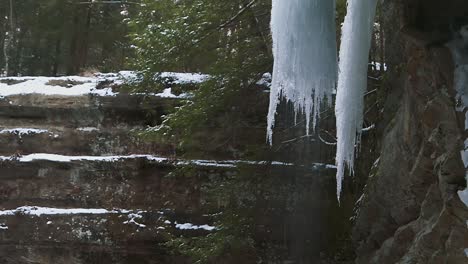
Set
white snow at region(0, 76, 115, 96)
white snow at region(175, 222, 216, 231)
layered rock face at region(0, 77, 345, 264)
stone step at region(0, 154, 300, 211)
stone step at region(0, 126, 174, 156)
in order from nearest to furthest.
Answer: layered rock face at region(0, 77, 345, 264) → white snow at region(175, 222, 216, 231) → stone step at region(0, 154, 300, 211) → stone step at region(0, 126, 174, 156) → white snow at region(0, 76, 115, 96)

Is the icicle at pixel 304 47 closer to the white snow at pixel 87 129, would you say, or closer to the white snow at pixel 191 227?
the white snow at pixel 191 227

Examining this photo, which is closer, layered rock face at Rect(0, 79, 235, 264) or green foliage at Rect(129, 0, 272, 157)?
green foliage at Rect(129, 0, 272, 157)

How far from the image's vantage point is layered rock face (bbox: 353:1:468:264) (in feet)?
12.6

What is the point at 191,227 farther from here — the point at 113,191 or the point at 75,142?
the point at 75,142

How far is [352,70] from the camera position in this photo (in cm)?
420

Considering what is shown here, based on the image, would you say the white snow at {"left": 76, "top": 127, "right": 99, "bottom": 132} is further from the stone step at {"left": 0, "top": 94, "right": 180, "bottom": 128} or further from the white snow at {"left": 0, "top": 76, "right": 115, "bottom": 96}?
the white snow at {"left": 0, "top": 76, "right": 115, "bottom": 96}

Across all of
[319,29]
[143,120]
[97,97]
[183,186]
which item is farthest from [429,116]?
[97,97]

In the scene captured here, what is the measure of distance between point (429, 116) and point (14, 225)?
693cm

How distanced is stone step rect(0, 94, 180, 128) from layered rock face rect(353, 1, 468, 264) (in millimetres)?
4633

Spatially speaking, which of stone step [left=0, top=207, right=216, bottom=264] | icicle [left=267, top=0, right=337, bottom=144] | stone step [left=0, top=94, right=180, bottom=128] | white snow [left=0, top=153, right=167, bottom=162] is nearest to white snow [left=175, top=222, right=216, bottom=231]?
stone step [left=0, top=207, right=216, bottom=264]

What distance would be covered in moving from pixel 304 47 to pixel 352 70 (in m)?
0.42

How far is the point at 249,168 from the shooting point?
273 inches

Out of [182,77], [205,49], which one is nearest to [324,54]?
[205,49]

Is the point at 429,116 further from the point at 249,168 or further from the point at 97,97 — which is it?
the point at 97,97
